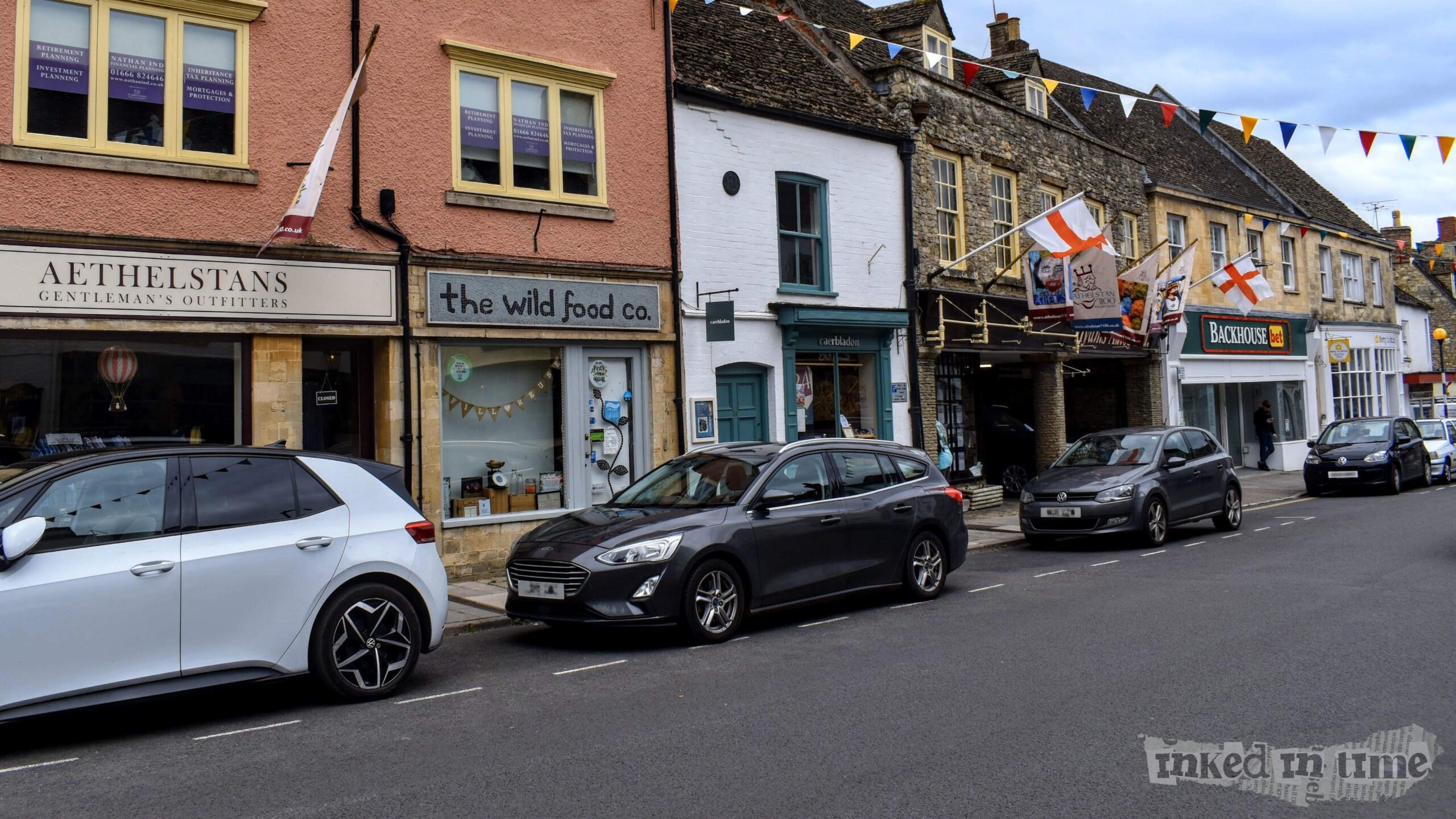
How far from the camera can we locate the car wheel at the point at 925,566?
10094mm

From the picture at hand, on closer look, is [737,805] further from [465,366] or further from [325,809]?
[465,366]

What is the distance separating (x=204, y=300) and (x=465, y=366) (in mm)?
2995

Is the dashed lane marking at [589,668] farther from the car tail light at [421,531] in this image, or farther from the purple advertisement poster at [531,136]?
the purple advertisement poster at [531,136]

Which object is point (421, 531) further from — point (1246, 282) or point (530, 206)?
point (1246, 282)

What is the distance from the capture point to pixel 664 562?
8.05 m

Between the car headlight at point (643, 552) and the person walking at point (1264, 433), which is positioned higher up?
the person walking at point (1264, 433)

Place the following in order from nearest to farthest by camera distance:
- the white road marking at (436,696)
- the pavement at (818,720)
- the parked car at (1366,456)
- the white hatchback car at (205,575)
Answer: the pavement at (818,720) → the white hatchback car at (205,575) → the white road marking at (436,696) → the parked car at (1366,456)

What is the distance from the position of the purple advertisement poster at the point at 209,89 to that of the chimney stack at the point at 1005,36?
1832 centimetres

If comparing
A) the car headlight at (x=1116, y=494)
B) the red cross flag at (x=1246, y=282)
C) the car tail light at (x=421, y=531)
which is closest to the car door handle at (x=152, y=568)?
the car tail light at (x=421, y=531)

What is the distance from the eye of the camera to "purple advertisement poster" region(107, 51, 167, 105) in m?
10.2

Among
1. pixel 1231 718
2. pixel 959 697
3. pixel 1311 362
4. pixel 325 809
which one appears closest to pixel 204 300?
pixel 325 809

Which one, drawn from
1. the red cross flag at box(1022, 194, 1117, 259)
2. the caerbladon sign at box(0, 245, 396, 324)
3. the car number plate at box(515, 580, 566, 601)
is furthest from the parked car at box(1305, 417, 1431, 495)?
the car number plate at box(515, 580, 566, 601)

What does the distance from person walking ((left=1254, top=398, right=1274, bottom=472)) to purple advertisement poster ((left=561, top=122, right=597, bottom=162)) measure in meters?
22.0

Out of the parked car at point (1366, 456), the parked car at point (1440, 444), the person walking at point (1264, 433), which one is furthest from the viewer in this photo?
the person walking at point (1264, 433)
